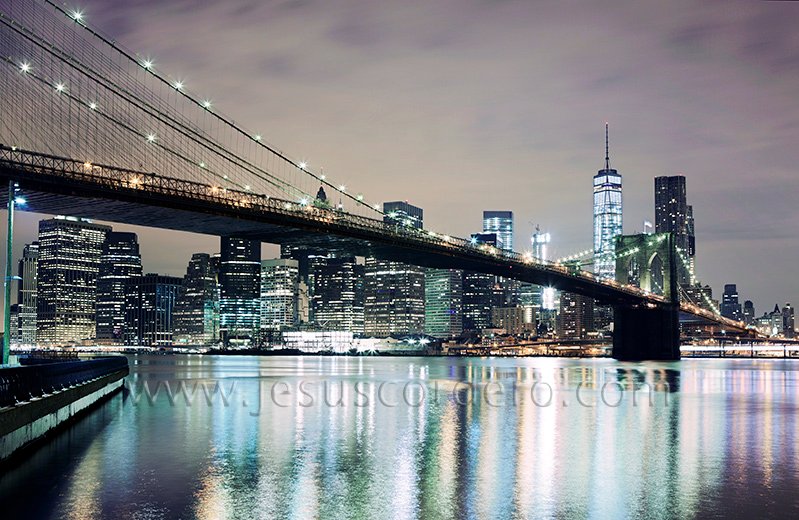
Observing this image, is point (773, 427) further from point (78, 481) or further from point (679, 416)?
point (78, 481)

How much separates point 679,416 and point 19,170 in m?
30.9

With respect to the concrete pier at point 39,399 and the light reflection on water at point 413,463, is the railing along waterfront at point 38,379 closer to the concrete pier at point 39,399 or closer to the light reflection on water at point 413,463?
the concrete pier at point 39,399

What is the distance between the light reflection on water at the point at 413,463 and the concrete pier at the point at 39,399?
0.55 metres

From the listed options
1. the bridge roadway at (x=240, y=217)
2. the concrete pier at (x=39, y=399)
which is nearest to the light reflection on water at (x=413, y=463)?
the concrete pier at (x=39, y=399)

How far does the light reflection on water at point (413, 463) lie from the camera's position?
13.2 metres

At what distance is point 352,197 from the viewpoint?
83562 mm

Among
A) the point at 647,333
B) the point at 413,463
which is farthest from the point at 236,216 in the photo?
the point at 647,333

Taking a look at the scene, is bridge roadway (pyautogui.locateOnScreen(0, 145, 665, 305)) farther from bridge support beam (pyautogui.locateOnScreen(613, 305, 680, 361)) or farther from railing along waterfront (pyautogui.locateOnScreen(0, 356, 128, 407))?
railing along waterfront (pyautogui.locateOnScreen(0, 356, 128, 407))

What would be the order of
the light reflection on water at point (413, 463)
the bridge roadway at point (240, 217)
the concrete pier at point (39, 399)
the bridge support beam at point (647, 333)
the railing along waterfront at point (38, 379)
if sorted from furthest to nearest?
1. the bridge support beam at point (647, 333)
2. the bridge roadway at point (240, 217)
3. the railing along waterfront at point (38, 379)
4. the concrete pier at point (39, 399)
5. the light reflection on water at point (413, 463)

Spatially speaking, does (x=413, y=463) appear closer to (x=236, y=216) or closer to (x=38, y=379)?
(x=38, y=379)

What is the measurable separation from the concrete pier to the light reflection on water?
0.55 metres

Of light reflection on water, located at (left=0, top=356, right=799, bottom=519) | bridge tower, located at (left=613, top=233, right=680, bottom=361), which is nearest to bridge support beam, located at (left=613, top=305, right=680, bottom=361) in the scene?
→ bridge tower, located at (left=613, top=233, right=680, bottom=361)

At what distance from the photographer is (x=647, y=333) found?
97375mm

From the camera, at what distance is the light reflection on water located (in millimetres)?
13242
